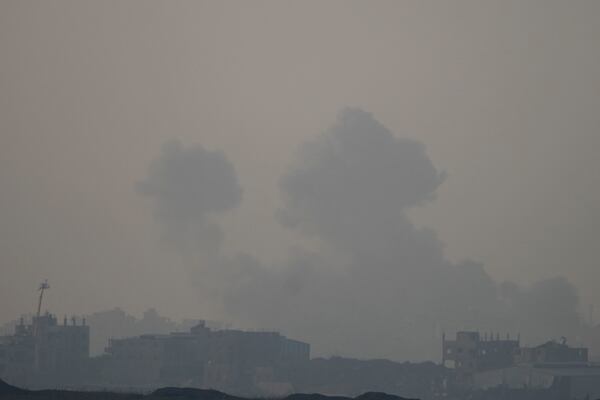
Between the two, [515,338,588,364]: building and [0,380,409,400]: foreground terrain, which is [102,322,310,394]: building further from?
[0,380,409,400]: foreground terrain

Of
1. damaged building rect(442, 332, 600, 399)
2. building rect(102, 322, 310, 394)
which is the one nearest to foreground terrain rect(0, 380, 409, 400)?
damaged building rect(442, 332, 600, 399)

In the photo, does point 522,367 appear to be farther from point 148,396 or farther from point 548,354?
point 148,396

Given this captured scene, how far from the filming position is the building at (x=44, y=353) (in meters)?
133

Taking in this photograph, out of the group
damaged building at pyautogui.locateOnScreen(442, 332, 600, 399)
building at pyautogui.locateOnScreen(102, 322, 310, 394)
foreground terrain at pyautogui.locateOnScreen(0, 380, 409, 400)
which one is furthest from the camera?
building at pyautogui.locateOnScreen(102, 322, 310, 394)

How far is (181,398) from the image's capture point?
5606 cm

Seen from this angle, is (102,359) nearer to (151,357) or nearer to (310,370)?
(151,357)

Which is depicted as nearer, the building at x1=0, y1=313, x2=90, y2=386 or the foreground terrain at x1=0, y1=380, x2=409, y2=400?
the foreground terrain at x1=0, y1=380, x2=409, y2=400

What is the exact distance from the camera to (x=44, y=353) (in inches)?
5374

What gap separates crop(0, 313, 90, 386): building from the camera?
13300cm

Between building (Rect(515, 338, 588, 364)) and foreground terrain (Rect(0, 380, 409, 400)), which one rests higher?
building (Rect(515, 338, 588, 364))

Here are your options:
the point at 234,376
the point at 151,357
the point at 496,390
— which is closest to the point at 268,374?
the point at 234,376

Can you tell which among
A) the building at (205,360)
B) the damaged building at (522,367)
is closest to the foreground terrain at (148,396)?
the damaged building at (522,367)

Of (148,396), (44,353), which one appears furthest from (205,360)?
(148,396)

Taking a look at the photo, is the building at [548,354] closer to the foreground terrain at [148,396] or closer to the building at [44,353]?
the building at [44,353]
